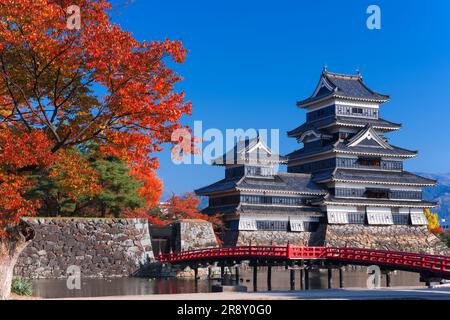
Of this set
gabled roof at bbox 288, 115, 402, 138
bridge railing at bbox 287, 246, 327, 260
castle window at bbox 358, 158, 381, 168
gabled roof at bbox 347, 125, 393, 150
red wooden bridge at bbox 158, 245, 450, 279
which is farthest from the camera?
gabled roof at bbox 288, 115, 402, 138

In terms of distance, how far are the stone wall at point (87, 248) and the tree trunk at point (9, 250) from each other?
20.4 meters

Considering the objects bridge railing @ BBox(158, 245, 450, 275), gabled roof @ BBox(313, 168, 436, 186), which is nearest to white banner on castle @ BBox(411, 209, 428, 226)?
gabled roof @ BBox(313, 168, 436, 186)

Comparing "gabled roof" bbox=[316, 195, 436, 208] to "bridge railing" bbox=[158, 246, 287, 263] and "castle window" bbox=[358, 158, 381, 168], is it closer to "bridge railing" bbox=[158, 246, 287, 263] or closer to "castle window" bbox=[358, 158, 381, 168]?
"castle window" bbox=[358, 158, 381, 168]

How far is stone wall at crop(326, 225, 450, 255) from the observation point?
185 ft

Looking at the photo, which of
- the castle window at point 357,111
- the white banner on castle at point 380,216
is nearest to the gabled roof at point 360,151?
the castle window at point 357,111

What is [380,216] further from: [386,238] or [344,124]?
[344,124]

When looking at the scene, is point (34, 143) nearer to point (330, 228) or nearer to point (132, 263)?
point (132, 263)

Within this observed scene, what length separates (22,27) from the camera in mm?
16406

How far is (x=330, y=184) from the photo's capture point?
190 feet

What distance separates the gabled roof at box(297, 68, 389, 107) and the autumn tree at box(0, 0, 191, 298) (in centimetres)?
4423

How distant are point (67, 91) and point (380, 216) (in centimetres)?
4600

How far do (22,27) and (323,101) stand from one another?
48469 millimetres

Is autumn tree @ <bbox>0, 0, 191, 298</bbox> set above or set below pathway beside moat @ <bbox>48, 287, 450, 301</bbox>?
above

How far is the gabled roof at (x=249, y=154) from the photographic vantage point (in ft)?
182
